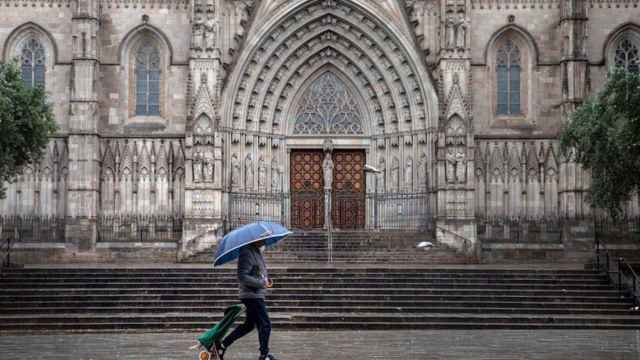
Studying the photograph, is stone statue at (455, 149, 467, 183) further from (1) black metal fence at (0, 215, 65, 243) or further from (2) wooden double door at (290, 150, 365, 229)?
(1) black metal fence at (0, 215, 65, 243)

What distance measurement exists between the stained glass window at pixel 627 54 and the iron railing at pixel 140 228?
17524 mm

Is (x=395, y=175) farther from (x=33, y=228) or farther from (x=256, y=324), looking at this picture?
(x=256, y=324)

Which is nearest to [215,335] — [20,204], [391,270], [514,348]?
[514,348]

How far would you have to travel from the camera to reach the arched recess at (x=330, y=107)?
38.9 m

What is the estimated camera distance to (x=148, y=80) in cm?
3781

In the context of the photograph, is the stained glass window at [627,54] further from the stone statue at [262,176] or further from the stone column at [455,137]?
the stone statue at [262,176]

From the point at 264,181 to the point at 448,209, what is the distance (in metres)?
7.24

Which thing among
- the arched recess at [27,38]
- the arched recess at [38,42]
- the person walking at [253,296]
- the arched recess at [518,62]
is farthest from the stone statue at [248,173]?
the person walking at [253,296]

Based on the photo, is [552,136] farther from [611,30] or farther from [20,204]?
[20,204]

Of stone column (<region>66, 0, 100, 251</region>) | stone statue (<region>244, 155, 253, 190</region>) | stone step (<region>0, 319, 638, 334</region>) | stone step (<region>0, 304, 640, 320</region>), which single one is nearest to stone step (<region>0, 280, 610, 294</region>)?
stone step (<region>0, 304, 640, 320</region>)

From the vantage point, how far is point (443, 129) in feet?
117

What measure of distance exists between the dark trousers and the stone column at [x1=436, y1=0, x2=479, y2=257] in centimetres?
2089

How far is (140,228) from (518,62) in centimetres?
1558

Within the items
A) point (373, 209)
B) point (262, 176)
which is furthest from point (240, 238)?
point (262, 176)
